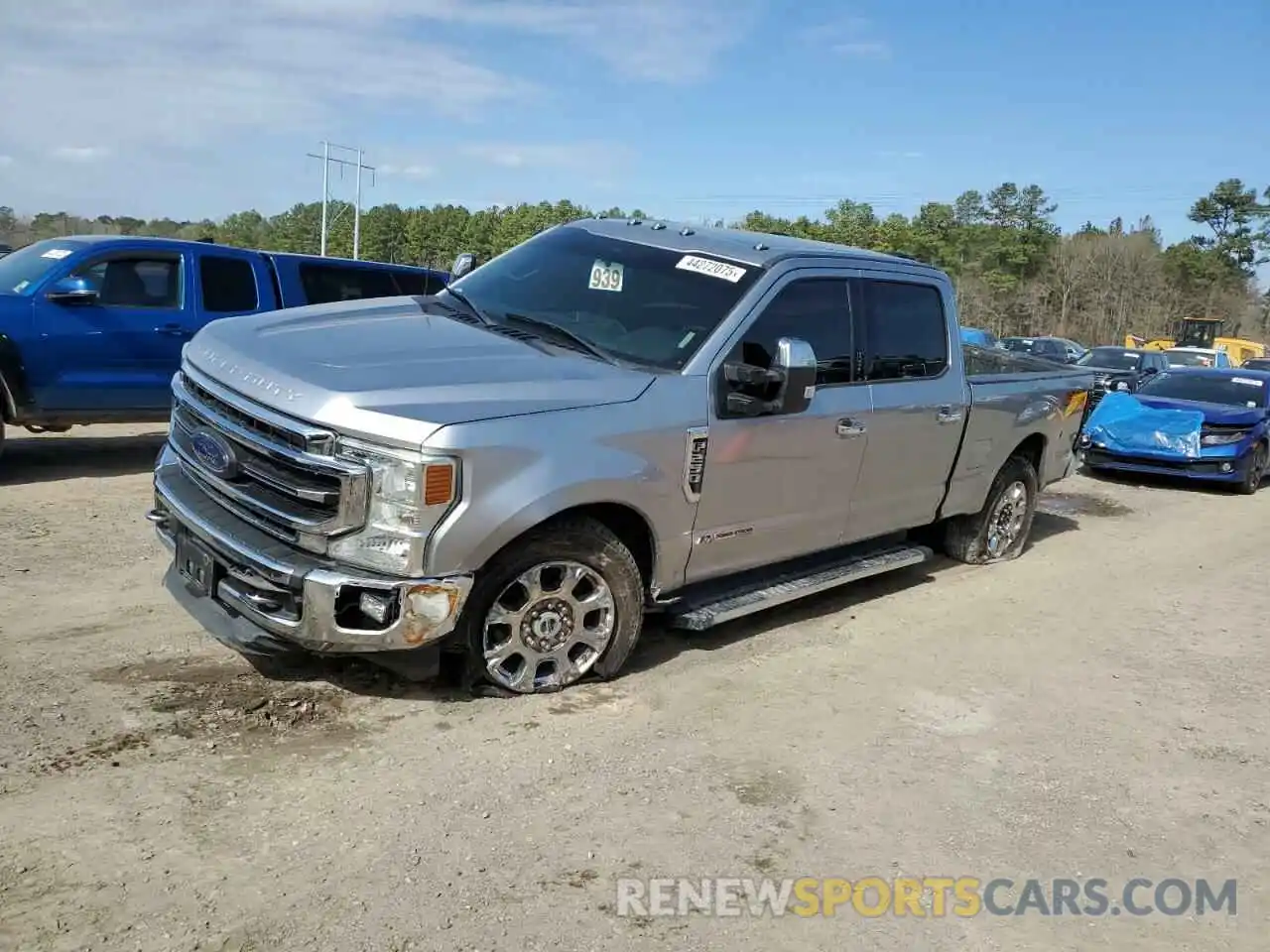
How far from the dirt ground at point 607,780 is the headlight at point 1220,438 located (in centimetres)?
651

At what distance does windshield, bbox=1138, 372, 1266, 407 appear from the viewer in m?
12.5

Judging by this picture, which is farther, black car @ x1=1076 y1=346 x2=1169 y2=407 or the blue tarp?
black car @ x1=1076 y1=346 x2=1169 y2=407

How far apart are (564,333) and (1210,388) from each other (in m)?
10.9

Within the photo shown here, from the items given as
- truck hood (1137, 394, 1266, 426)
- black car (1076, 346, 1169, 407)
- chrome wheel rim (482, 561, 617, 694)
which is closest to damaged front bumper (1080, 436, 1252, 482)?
truck hood (1137, 394, 1266, 426)

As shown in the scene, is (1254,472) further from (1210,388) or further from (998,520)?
(998,520)

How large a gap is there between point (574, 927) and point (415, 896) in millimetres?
475

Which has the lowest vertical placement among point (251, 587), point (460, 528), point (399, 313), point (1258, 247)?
point (251, 587)

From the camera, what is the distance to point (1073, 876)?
11.4 feet

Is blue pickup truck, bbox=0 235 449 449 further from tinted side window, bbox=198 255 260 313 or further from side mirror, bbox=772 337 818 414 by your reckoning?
side mirror, bbox=772 337 818 414

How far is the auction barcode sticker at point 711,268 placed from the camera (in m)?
5.04

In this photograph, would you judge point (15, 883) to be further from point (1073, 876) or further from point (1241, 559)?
point (1241, 559)

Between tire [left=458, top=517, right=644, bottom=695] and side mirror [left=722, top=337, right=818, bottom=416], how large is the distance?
0.87 metres

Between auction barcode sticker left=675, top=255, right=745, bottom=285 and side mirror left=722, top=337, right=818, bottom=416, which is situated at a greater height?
auction barcode sticker left=675, top=255, right=745, bottom=285

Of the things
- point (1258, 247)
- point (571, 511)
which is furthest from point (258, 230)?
point (571, 511)
